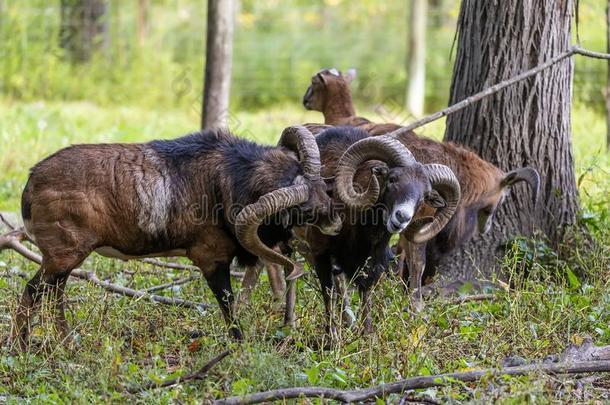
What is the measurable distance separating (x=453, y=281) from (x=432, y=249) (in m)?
0.43

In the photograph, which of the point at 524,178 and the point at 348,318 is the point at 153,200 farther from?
the point at 524,178

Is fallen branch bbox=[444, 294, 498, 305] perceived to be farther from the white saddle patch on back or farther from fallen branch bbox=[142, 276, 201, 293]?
the white saddle patch on back

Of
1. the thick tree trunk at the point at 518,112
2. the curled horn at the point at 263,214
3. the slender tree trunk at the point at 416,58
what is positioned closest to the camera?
the curled horn at the point at 263,214

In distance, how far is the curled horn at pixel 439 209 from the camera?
779 cm

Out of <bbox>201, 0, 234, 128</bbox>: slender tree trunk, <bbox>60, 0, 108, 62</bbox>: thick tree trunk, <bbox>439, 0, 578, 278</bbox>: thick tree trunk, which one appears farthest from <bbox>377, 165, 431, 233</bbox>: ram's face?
<bbox>60, 0, 108, 62</bbox>: thick tree trunk

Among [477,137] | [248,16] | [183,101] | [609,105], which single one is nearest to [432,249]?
[477,137]

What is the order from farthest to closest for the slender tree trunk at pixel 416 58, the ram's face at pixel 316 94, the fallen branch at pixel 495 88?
the slender tree trunk at pixel 416 58 → the ram's face at pixel 316 94 → the fallen branch at pixel 495 88

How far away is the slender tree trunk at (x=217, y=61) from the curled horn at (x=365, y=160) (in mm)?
4445

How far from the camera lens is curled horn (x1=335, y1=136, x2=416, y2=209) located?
7602 millimetres

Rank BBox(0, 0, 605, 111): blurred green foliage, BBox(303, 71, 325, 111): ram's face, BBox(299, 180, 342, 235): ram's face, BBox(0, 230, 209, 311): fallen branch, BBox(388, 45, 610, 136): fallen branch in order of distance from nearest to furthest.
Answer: BBox(299, 180, 342, 235): ram's face, BBox(0, 230, 209, 311): fallen branch, BBox(388, 45, 610, 136): fallen branch, BBox(303, 71, 325, 111): ram's face, BBox(0, 0, 605, 111): blurred green foliage

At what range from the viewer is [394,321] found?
6.94 meters

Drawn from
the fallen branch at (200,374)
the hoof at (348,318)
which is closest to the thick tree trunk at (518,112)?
the hoof at (348,318)

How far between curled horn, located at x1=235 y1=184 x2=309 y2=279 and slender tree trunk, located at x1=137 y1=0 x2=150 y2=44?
50.4ft

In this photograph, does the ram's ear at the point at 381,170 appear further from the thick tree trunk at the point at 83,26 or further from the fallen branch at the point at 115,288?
the thick tree trunk at the point at 83,26
